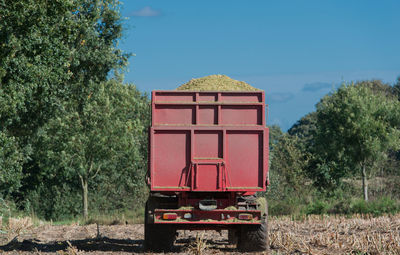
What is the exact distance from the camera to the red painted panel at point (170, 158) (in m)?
13.0

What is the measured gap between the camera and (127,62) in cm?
3009

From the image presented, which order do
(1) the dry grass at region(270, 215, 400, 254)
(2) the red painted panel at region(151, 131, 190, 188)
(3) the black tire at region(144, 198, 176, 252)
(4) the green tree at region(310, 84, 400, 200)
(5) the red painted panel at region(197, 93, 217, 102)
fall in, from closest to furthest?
(1) the dry grass at region(270, 215, 400, 254) → (2) the red painted panel at region(151, 131, 190, 188) → (5) the red painted panel at region(197, 93, 217, 102) → (3) the black tire at region(144, 198, 176, 252) → (4) the green tree at region(310, 84, 400, 200)

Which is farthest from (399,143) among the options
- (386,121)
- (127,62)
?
(127,62)

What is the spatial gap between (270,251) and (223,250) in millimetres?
1208

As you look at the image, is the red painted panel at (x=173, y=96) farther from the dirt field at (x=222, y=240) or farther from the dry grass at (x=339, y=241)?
the dry grass at (x=339, y=241)

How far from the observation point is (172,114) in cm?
1312

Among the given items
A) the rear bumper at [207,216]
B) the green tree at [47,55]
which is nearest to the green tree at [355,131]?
the green tree at [47,55]

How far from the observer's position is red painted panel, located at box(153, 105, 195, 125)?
13.1 meters

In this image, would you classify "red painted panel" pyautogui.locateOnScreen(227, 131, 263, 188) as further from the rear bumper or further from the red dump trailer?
the rear bumper

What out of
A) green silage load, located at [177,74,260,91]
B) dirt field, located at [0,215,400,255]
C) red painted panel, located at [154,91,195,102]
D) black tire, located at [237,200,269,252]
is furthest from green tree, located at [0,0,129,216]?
black tire, located at [237,200,269,252]

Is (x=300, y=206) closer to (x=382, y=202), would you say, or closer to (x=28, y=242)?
(x=382, y=202)

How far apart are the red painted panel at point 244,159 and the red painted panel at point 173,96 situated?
1056 mm

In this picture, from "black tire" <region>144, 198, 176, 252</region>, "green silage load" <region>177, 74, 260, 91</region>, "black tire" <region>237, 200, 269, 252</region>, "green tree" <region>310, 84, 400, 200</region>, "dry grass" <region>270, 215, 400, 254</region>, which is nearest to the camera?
"dry grass" <region>270, 215, 400, 254</region>

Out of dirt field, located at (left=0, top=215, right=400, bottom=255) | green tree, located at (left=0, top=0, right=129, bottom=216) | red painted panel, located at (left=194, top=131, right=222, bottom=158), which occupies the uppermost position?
green tree, located at (left=0, top=0, right=129, bottom=216)
